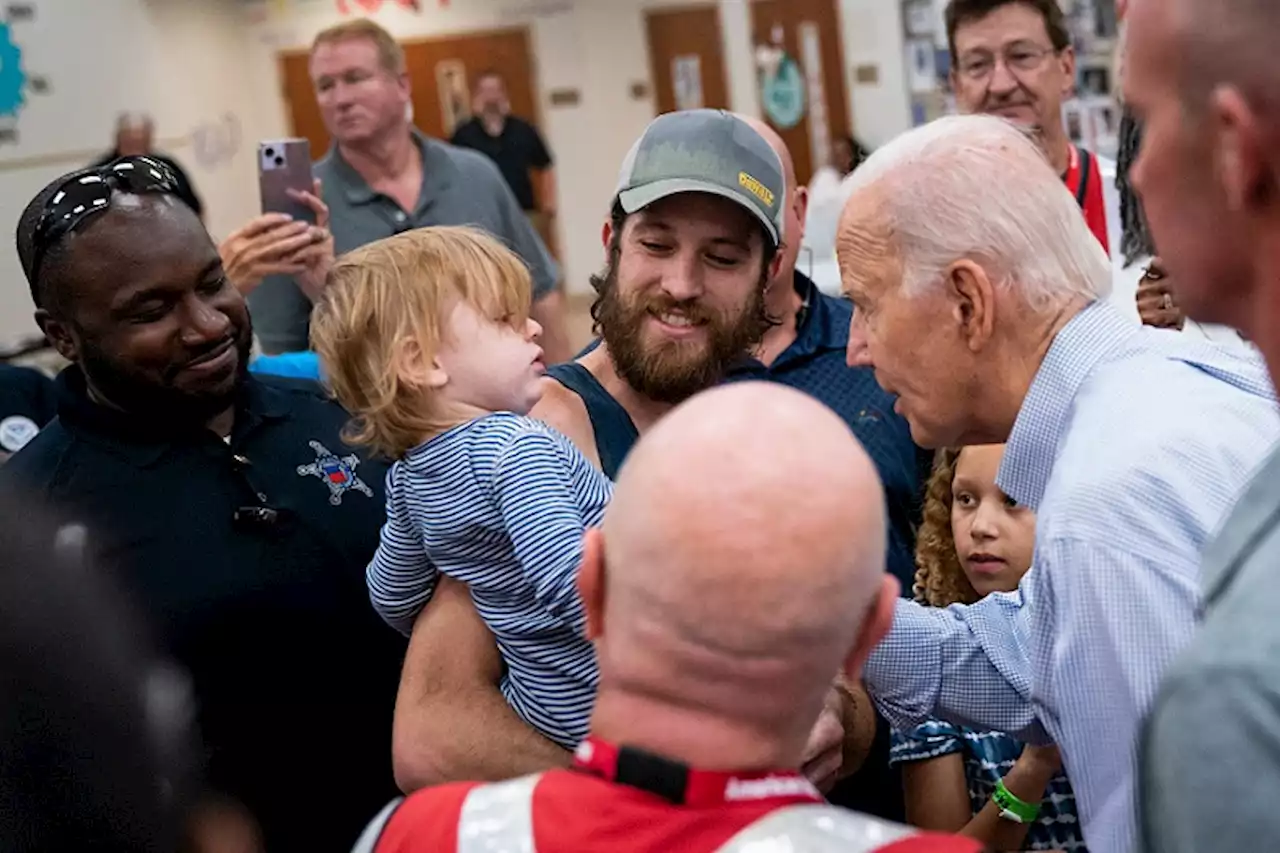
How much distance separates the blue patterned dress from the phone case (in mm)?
2067

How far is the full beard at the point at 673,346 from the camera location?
92.4 inches

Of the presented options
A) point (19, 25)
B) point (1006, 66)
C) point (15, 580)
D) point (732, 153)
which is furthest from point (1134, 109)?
point (19, 25)

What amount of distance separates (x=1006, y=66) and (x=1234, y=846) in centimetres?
330

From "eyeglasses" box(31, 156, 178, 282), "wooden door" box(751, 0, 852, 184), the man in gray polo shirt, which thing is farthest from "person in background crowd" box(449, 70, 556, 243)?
"eyeglasses" box(31, 156, 178, 282)

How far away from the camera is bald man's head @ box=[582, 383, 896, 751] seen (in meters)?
1.02

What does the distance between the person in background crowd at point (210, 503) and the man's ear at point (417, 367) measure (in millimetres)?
377

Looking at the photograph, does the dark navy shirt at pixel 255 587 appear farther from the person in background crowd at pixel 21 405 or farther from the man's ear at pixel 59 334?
the person in background crowd at pixel 21 405

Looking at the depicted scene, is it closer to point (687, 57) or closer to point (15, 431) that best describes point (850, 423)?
point (15, 431)

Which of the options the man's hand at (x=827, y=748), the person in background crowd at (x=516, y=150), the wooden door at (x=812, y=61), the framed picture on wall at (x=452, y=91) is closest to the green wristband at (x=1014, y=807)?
the man's hand at (x=827, y=748)

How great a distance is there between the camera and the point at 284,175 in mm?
3518

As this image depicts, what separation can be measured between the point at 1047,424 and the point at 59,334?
1495 mm

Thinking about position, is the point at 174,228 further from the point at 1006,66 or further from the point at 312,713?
the point at 1006,66

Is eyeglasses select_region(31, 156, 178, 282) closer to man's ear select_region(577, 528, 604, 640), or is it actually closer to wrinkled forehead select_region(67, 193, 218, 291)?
wrinkled forehead select_region(67, 193, 218, 291)

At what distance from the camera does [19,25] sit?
8320 millimetres
